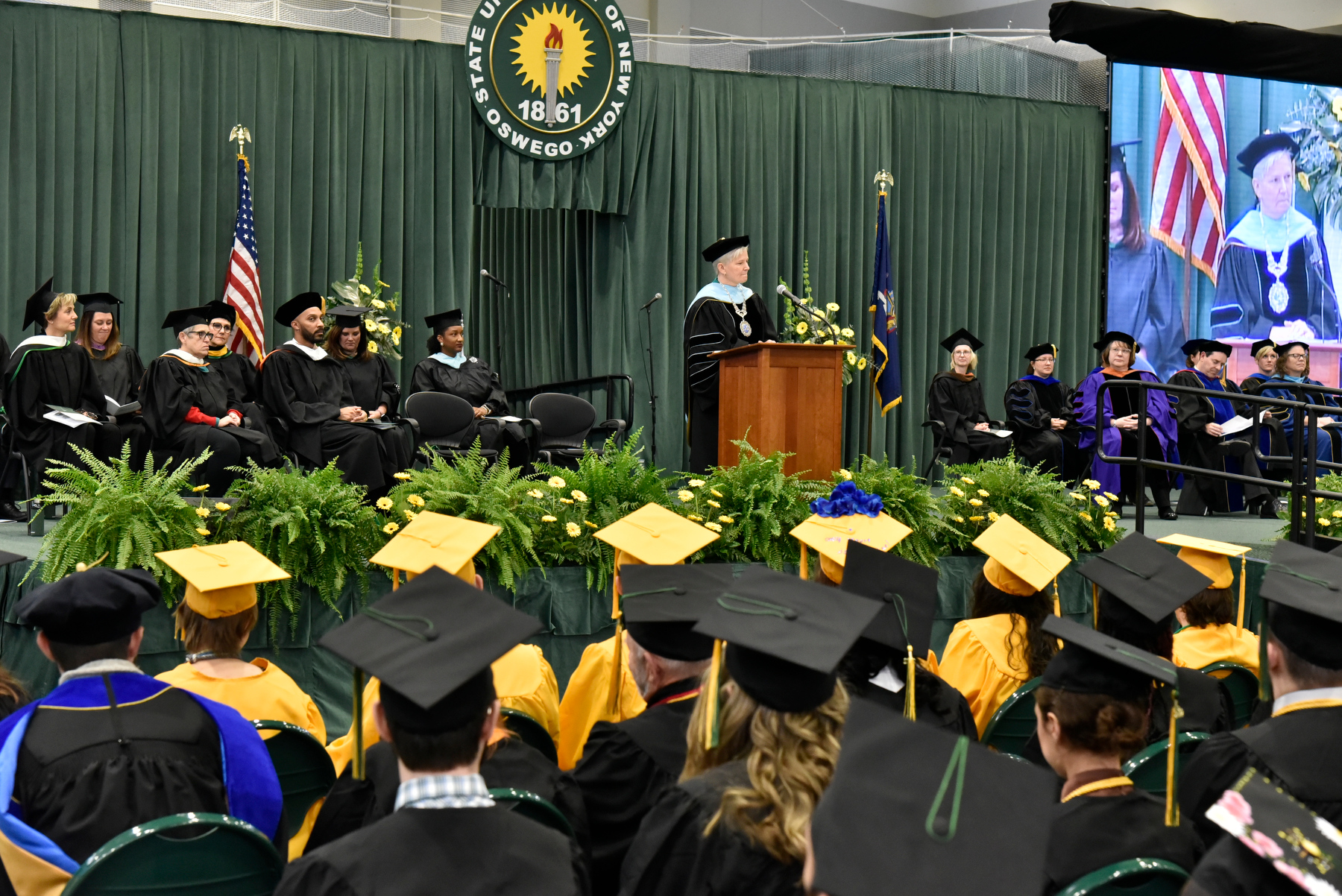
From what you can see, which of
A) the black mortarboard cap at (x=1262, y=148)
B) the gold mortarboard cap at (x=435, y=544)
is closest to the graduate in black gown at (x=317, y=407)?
the gold mortarboard cap at (x=435, y=544)

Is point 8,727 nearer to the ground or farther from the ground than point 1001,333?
nearer to the ground

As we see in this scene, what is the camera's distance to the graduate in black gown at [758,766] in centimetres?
165

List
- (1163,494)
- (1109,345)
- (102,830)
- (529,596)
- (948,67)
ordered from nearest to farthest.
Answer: (102,830) → (529,596) → (1163,494) → (1109,345) → (948,67)

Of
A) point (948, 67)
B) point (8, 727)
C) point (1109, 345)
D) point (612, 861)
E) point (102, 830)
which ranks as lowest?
point (612, 861)

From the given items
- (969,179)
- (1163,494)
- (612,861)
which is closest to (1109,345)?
(1163,494)

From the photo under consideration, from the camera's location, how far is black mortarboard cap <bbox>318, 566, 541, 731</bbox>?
1.65m

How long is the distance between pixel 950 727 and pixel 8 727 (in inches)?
71.8

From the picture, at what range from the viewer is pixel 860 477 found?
5660 millimetres

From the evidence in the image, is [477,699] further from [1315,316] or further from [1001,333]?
[1315,316]

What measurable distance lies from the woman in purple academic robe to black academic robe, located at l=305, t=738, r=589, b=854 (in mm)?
6950

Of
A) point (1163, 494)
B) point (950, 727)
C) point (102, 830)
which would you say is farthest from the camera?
A: point (1163, 494)

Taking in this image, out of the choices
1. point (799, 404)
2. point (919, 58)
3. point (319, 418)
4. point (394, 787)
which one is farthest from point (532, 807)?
point (919, 58)

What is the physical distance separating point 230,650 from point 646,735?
119 cm

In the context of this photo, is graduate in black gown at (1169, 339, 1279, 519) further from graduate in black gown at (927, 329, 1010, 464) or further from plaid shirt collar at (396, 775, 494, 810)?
plaid shirt collar at (396, 775, 494, 810)
